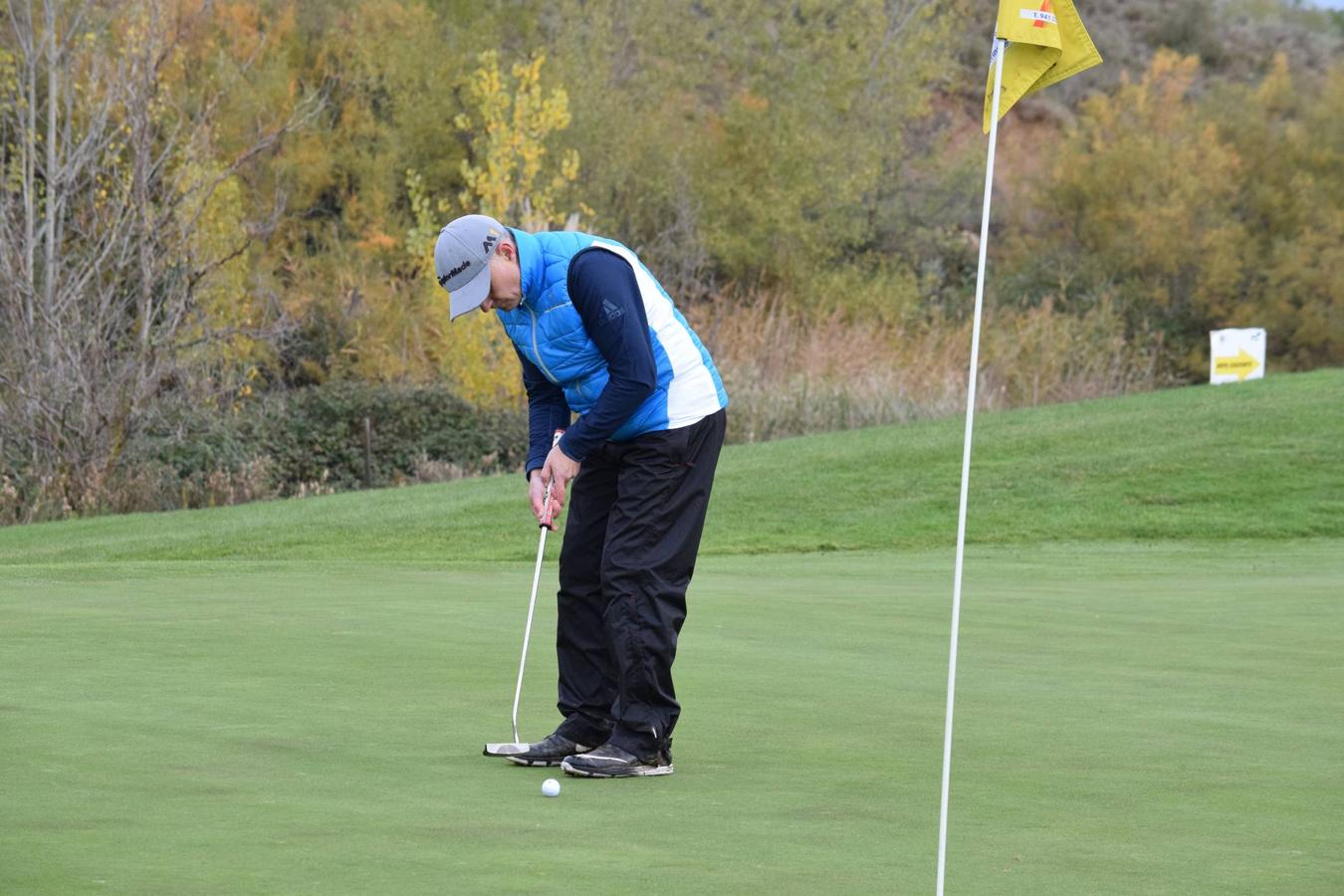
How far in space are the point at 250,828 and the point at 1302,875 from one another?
2583mm

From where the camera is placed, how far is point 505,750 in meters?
6.22

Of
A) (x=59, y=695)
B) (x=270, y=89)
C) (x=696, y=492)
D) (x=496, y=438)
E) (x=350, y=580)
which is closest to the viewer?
(x=696, y=492)

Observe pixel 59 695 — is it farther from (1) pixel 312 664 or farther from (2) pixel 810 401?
(2) pixel 810 401

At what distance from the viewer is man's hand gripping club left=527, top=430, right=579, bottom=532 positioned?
20.6 feet

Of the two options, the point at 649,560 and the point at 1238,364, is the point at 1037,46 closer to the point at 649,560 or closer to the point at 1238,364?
the point at 649,560

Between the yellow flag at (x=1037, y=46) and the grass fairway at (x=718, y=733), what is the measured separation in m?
2.02

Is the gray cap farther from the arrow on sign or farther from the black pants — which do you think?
the arrow on sign

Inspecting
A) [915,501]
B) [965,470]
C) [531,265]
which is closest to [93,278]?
[915,501]

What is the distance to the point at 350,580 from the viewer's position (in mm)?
12914

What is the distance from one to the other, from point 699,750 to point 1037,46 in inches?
102

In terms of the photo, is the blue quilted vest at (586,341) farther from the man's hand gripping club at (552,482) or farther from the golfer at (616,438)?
the man's hand gripping club at (552,482)

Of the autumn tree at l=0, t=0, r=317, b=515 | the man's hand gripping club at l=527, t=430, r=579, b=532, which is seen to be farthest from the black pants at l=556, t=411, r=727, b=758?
the autumn tree at l=0, t=0, r=317, b=515

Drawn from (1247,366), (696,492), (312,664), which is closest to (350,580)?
(312,664)

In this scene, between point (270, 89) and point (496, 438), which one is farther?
point (270, 89)
